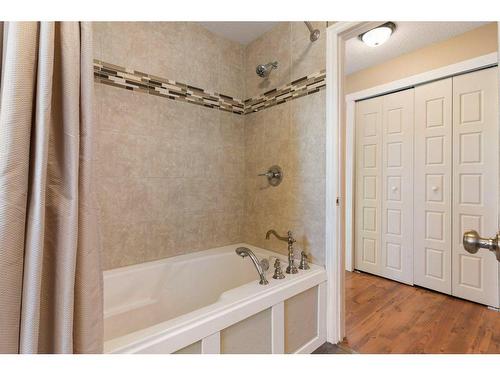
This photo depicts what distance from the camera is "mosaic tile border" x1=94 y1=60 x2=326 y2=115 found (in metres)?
1.48

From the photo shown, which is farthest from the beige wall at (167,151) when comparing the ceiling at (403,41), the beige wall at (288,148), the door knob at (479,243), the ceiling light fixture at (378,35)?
the door knob at (479,243)

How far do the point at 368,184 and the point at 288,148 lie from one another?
148 cm

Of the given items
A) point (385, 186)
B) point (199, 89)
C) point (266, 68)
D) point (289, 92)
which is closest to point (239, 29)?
point (266, 68)

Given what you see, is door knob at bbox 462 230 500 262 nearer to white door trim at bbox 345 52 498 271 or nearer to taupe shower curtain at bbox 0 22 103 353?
taupe shower curtain at bbox 0 22 103 353

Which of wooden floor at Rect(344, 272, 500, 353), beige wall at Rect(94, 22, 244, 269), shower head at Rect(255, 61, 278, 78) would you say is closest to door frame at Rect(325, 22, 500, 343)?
wooden floor at Rect(344, 272, 500, 353)

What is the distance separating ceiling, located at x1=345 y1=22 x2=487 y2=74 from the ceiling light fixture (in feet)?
0.19

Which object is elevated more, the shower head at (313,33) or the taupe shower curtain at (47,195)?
the shower head at (313,33)

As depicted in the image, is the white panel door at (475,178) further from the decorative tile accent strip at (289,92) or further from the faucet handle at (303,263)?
the faucet handle at (303,263)

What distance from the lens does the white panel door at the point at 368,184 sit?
2.67 meters

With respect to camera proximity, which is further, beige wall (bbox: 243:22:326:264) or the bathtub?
beige wall (bbox: 243:22:326:264)

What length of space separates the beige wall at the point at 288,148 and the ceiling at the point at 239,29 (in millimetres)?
56

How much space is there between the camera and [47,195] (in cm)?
63
